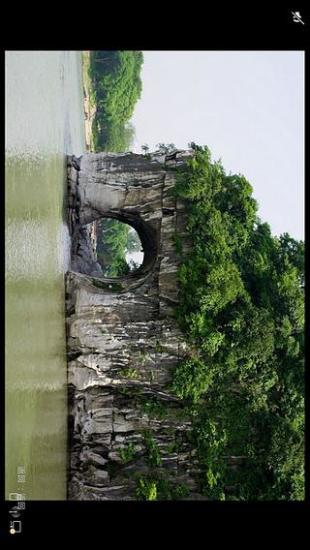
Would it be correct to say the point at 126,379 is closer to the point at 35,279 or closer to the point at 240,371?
the point at 240,371

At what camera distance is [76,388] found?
18.4 m

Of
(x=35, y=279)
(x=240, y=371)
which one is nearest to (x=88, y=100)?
(x=240, y=371)

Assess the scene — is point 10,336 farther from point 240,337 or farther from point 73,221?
point 73,221

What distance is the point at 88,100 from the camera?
3622 cm

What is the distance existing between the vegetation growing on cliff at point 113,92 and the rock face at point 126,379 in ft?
72.6

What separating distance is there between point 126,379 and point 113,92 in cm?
2572

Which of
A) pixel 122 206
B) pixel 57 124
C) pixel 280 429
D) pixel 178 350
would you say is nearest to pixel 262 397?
pixel 280 429

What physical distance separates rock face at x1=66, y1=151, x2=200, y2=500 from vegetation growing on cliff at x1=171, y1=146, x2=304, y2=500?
48 centimetres

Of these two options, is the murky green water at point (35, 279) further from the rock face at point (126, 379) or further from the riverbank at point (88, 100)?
the riverbank at point (88, 100)

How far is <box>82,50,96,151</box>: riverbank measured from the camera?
3493 cm

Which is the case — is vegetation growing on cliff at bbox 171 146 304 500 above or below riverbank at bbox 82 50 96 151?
below
